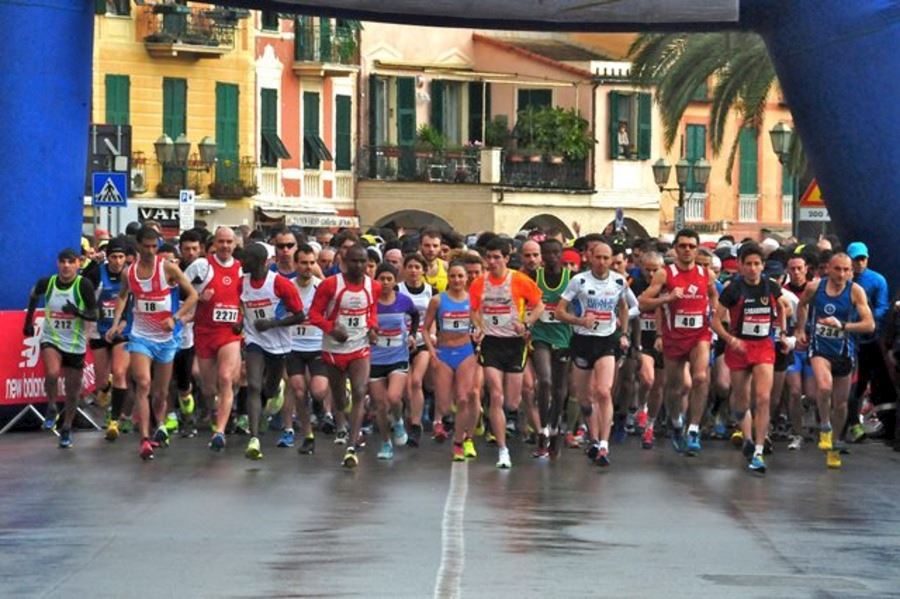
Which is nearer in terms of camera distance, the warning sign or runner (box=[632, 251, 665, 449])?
runner (box=[632, 251, 665, 449])

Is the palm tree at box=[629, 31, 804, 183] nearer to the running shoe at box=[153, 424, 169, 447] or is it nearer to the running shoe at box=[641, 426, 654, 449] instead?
the running shoe at box=[641, 426, 654, 449]

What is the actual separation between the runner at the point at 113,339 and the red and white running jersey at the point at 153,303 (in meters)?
1.01

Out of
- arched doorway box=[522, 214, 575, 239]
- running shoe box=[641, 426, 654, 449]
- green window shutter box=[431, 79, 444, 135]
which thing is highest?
green window shutter box=[431, 79, 444, 135]

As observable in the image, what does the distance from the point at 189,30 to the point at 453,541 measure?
44006 millimetres

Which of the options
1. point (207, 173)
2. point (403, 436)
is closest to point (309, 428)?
point (403, 436)

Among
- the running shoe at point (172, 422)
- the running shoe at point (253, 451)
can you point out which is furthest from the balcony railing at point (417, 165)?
the running shoe at point (253, 451)

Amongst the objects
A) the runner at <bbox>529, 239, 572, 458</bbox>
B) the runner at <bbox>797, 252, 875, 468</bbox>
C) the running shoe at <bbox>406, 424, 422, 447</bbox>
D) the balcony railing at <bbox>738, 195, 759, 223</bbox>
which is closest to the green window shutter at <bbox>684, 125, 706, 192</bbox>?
the balcony railing at <bbox>738, 195, 759, 223</bbox>

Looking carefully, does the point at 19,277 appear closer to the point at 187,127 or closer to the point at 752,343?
the point at 752,343

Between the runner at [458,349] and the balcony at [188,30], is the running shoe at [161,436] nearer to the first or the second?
the runner at [458,349]

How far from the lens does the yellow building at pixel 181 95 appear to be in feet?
182

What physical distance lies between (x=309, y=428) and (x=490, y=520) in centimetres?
608

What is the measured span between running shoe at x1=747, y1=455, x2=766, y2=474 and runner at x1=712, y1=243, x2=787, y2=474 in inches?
18.9

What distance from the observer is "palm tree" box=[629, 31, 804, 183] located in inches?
1468

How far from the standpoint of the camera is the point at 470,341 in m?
20.2
